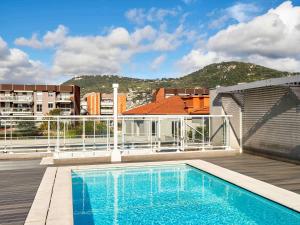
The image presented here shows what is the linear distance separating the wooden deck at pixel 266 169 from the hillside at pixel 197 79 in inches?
1903

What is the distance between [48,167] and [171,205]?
4975 mm

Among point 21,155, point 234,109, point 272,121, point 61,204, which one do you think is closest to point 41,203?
point 61,204

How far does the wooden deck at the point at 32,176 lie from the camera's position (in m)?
6.49

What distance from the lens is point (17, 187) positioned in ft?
27.2

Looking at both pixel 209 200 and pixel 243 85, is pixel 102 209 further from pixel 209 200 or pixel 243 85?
pixel 243 85

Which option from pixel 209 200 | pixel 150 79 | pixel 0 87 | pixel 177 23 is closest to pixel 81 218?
pixel 209 200

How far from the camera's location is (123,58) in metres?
66.8

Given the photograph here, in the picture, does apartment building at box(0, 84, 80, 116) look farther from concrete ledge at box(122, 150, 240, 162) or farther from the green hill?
concrete ledge at box(122, 150, 240, 162)

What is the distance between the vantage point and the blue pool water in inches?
264

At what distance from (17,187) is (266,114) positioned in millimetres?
9182

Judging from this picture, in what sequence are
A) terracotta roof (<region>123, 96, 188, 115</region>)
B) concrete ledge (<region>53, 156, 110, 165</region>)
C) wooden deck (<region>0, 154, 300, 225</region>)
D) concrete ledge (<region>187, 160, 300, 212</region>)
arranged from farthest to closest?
terracotta roof (<region>123, 96, 188, 115</region>)
concrete ledge (<region>53, 156, 110, 165</region>)
concrete ledge (<region>187, 160, 300, 212</region>)
wooden deck (<region>0, 154, 300, 225</region>)

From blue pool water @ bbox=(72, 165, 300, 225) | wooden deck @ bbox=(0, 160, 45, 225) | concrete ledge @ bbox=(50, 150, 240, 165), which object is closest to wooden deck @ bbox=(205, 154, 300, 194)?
concrete ledge @ bbox=(50, 150, 240, 165)

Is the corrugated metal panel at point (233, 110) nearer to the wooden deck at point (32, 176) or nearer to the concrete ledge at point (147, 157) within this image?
the concrete ledge at point (147, 157)

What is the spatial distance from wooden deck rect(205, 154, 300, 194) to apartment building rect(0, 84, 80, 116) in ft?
199
